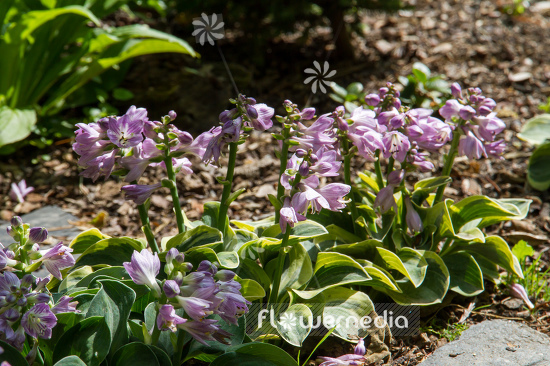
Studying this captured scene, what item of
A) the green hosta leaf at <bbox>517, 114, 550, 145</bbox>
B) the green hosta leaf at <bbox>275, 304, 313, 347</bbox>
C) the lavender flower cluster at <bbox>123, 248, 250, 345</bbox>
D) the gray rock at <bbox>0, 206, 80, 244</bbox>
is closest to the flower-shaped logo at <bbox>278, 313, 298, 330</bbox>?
the green hosta leaf at <bbox>275, 304, 313, 347</bbox>

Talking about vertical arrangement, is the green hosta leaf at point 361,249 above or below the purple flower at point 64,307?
below

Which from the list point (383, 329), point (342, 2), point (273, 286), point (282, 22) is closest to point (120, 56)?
point (282, 22)

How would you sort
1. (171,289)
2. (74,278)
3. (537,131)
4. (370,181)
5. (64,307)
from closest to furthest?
(171,289)
(64,307)
(74,278)
(370,181)
(537,131)

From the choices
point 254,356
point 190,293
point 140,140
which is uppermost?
point 140,140

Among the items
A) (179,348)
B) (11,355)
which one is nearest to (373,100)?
(179,348)

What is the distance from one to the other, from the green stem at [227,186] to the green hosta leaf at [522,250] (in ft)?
4.74

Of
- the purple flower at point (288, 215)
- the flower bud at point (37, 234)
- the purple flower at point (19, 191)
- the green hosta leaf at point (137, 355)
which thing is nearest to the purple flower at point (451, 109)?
the purple flower at point (288, 215)

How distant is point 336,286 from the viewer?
2.21m

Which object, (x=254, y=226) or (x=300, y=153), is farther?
(x=254, y=226)

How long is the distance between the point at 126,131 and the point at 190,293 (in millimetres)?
588

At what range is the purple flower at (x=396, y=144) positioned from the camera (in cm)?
209

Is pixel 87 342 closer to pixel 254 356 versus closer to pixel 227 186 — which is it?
pixel 254 356

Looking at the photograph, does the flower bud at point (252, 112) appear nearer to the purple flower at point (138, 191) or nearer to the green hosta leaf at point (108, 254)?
the purple flower at point (138, 191)

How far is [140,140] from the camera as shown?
1.79m
